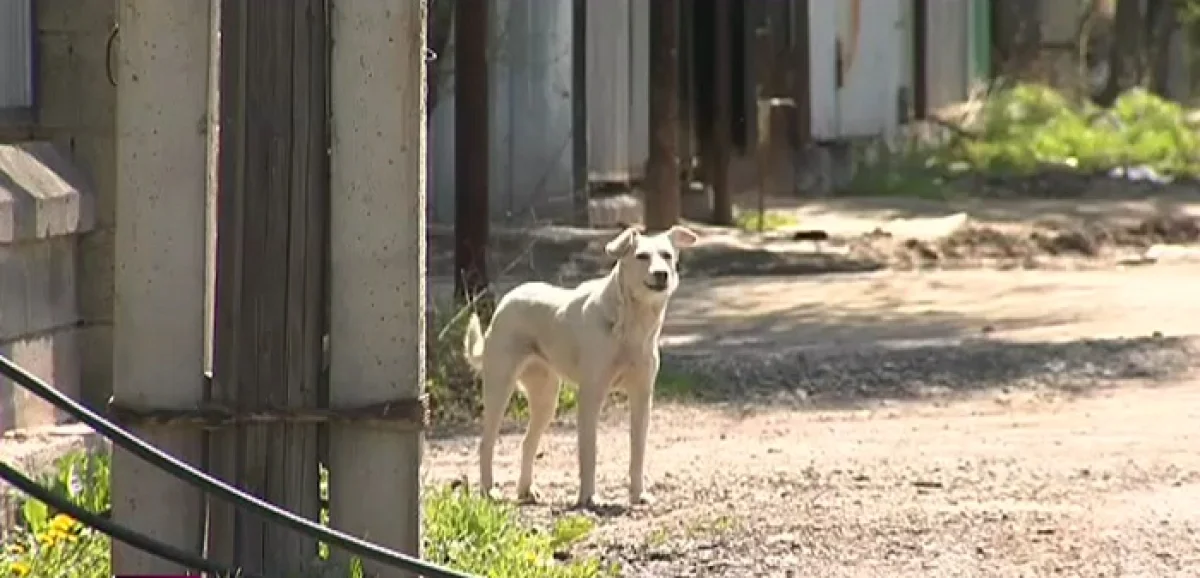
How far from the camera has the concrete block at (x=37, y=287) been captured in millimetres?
7441

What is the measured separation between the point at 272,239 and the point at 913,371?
22.8 feet

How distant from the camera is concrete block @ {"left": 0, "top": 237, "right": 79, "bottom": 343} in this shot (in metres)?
7.44

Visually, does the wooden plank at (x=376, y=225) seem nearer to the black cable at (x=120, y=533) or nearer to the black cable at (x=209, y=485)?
the black cable at (x=120, y=533)

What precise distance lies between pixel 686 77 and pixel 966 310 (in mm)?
7647

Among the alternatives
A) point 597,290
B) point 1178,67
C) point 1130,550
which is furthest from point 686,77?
point 1178,67

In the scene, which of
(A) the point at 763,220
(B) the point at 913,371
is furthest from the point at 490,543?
(A) the point at 763,220

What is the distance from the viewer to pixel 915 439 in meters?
10.4

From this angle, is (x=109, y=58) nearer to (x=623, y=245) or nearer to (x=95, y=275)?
(x=95, y=275)

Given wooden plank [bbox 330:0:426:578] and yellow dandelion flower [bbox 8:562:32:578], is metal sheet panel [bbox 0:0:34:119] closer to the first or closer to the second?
yellow dandelion flower [bbox 8:562:32:578]

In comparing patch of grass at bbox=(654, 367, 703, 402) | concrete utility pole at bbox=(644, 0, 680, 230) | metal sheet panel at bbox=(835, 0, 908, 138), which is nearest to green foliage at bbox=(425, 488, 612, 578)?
patch of grass at bbox=(654, 367, 703, 402)

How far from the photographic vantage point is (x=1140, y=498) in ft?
28.5

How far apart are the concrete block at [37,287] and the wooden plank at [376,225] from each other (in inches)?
75.0

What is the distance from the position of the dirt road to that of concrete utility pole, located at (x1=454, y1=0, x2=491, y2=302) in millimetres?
1195

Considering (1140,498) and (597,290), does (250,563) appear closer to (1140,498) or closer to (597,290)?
(597,290)
